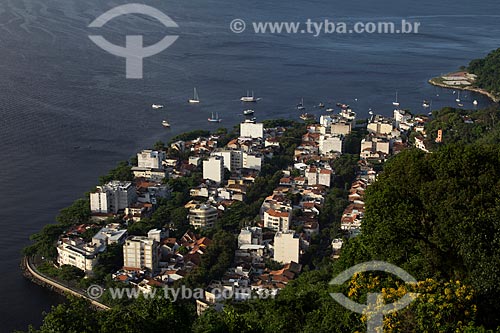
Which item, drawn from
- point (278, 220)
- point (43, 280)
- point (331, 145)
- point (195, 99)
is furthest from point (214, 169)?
point (195, 99)

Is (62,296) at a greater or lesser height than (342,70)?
lesser

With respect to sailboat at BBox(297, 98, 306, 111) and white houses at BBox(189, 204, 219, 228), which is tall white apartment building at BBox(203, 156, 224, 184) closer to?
white houses at BBox(189, 204, 219, 228)

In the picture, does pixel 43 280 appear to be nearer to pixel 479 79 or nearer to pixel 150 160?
pixel 150 160

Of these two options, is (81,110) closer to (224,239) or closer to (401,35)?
(224,239)

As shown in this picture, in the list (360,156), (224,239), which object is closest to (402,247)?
(224,239)

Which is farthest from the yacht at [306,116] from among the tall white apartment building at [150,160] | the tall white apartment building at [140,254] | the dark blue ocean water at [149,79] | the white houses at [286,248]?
the tall white apartment building at [140,254]

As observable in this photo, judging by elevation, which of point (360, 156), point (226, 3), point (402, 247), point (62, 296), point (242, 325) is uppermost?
point (226, 3)
